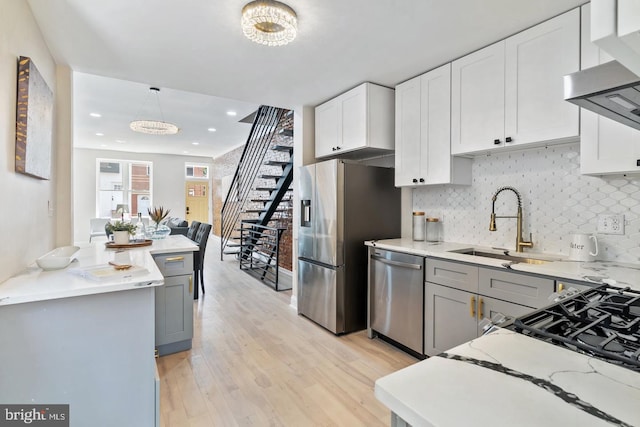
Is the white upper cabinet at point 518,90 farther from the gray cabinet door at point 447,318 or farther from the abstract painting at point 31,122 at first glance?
the abstract painting at point 31,122

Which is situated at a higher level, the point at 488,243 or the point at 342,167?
the point at 342,167

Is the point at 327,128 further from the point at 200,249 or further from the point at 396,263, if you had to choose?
the point at 200,249

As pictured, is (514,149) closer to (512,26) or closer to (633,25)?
(512,26)

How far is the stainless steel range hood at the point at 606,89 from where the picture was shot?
86cm

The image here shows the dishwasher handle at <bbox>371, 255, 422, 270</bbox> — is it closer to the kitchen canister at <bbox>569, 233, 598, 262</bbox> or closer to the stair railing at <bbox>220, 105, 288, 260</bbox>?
the kitchen canister at <bbox>569, 233, 598, 262</bbox>

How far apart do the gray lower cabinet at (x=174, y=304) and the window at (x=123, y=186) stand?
766 cm

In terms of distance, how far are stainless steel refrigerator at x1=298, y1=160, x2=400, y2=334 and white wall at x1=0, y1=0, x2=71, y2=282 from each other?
7.34ft

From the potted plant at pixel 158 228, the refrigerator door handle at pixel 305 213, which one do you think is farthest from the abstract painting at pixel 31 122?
the refrigerator door handle at pixel 305 213

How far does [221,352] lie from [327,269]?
48.4 inches

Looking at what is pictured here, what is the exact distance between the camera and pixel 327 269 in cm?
321

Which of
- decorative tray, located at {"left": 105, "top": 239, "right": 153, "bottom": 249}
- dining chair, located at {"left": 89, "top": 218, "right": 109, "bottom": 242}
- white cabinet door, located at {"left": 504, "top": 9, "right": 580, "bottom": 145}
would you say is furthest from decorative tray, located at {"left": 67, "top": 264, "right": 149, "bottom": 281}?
dining chair, located at {"left": 89, "top": 218, "right": 109, "bottom": 242}

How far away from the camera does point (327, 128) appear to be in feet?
11.7

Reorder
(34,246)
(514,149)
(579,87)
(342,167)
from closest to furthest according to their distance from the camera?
1. (579,87)
2. (34,246)
3. (514,149)
4. (342,167)

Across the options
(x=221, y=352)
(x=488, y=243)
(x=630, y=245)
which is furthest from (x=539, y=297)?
(x=221, y=352)
